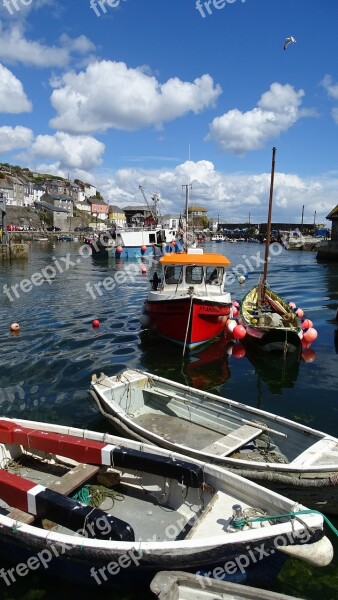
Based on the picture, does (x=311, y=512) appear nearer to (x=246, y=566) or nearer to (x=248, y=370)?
(x=246, y=566)

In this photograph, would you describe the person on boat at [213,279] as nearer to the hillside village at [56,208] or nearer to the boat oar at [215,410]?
the boat oar at [215,410]

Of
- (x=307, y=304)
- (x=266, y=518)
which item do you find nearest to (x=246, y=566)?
(x=266, y=518)

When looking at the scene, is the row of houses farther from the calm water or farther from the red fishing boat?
the red fishing boat

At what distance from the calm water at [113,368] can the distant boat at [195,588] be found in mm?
1088

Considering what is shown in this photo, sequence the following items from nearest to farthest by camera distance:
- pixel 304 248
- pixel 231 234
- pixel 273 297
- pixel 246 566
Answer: pixel 246 566, pixel 273 297, pixel 304 248, pixel 231 234

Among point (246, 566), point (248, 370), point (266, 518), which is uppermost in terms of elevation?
point (266, 518)

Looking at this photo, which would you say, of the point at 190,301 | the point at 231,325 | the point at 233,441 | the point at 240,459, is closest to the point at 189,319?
the point at 190,301

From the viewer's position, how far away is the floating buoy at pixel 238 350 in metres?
17.0

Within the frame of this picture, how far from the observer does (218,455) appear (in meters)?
7.43

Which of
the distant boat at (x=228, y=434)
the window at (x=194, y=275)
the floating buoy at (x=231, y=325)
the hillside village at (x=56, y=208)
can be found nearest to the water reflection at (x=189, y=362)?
the floating buoy at (x=231, y=325)

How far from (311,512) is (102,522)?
8.55 feet

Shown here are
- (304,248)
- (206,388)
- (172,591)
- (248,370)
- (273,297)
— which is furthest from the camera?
(304,248)

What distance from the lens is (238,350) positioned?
1756 centimetres

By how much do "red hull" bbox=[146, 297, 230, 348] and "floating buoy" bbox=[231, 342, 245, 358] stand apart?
1130 millimetres
